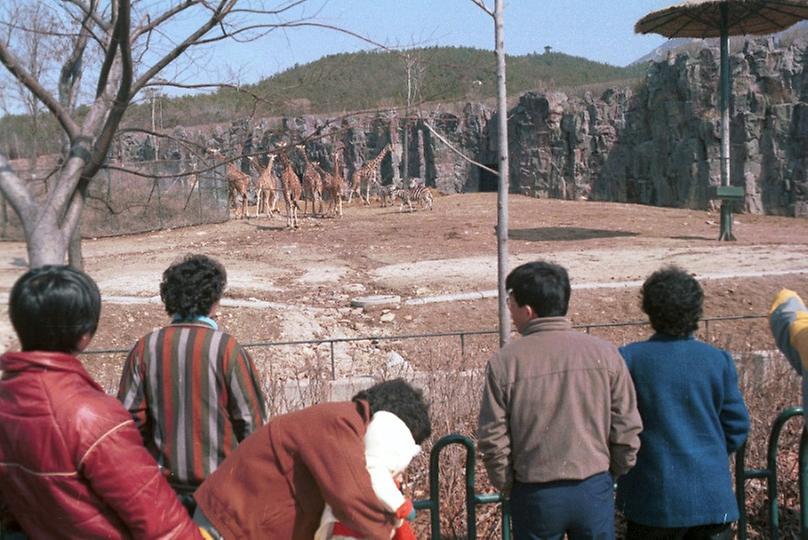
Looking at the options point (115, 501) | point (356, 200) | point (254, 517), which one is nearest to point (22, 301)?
point (115, 501)

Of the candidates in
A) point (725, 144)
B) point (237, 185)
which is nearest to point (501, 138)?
point (725, 144)

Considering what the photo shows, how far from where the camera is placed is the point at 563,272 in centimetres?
317

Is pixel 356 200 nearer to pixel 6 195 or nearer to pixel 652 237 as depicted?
pixel 652 237

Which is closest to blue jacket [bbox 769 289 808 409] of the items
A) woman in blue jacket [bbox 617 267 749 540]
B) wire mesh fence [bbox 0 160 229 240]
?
woman in blue jacket [bbox 617 267 749 540]

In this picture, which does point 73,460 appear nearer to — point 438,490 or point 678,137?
point 438,490

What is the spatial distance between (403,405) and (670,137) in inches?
1079

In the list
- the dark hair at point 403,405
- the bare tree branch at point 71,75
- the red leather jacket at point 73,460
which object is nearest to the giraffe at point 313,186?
the bare tree branch at point 71,75

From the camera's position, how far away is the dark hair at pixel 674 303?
3.17 metres

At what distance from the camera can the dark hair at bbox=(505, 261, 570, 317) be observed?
120 inches

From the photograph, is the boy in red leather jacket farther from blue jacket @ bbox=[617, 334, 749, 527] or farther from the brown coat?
blue jacket @ bbox=[617, 334, 749, 527]

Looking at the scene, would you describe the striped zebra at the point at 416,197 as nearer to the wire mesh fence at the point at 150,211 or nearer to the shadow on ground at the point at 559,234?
the wire mesh fence at the point at 150,211

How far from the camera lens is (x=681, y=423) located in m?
3.14

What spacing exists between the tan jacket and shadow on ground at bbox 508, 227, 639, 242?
1540 centimetres

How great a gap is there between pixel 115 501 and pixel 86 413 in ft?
0.76
